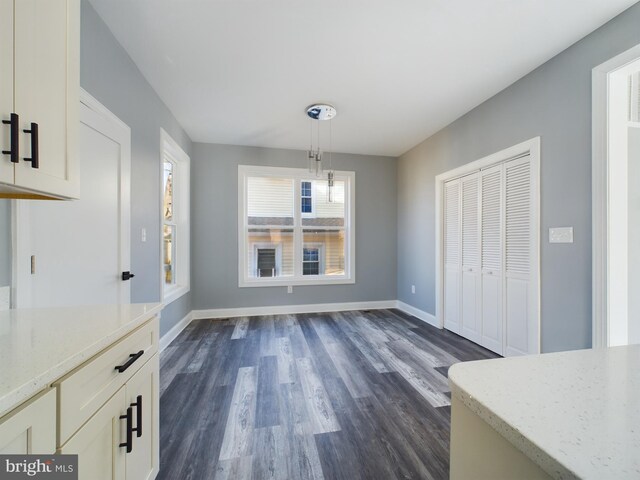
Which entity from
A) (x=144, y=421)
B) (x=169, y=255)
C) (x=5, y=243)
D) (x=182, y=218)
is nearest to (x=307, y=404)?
(x=144, y=421)

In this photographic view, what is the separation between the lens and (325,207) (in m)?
4.61

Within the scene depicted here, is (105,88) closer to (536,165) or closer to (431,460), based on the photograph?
(431,460)

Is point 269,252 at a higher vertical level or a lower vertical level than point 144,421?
higher

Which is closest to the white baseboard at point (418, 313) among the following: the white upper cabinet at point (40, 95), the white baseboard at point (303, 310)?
the white baseboard at point (303, 310)

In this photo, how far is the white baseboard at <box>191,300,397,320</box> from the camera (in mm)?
4125

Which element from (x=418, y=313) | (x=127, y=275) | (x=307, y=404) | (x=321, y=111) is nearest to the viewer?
(x=307, y=404)

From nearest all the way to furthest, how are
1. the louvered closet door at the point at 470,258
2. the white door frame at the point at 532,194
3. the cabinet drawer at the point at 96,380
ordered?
the cabinet drawer at the point at 96,380
the white door frame at the point at 532,194
the louvered closet door at the point at 470,258

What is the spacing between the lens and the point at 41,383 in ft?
2.06

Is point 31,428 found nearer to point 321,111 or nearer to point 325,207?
point 321,111

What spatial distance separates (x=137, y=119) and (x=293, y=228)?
8.44 ft

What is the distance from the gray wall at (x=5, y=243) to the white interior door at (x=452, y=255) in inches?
150

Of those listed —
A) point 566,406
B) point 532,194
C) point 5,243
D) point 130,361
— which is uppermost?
point 532,194

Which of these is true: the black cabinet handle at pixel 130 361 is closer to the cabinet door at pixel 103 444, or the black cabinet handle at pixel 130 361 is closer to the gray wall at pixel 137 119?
the cabinet door at pixel 103 444

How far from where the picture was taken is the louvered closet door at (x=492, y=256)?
280 cm
